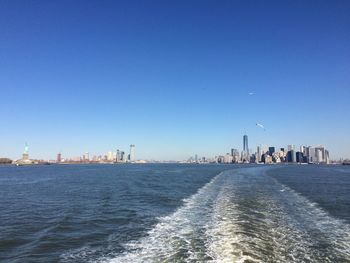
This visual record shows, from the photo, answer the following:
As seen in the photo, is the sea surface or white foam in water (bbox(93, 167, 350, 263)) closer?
white foam in water (bbox(93, 167, 350, 263))

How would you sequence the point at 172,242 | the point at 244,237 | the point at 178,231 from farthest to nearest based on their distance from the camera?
the point at 178,231 → the point at 244,237 → the point at 172,242

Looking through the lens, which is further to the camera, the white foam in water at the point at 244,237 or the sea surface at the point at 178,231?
the sea surface at the point at 178,231

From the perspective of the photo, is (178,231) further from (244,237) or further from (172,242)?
(244,237)

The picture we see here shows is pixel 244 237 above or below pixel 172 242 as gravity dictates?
above

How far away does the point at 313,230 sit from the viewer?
64.6ft

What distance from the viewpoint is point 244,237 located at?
696 inches

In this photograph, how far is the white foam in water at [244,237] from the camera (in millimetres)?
14570

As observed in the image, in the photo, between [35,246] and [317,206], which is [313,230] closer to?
[317,206]

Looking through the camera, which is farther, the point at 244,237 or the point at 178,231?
the point at 178,231

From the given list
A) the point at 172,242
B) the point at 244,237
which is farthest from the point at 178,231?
the point at 244,237

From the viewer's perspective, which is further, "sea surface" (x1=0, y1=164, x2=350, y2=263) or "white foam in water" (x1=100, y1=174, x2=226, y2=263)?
"sea surface" (x1=0, y1=164, x2=350, y2=263)

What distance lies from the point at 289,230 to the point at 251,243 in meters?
4.25

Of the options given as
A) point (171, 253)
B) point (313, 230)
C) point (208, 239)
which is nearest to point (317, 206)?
point (313, 230)

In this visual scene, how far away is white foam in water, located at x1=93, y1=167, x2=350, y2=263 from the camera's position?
14.6m
